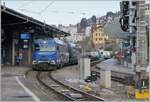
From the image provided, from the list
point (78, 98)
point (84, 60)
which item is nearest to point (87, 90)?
point (78, 98)

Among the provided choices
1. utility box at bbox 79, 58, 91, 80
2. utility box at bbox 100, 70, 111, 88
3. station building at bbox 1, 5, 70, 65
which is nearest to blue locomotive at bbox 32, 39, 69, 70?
station building at bbox 1, 5, 70, 65

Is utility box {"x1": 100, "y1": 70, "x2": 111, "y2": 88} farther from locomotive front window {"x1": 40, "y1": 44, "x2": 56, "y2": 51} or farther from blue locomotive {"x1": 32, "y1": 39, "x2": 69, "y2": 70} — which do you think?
locomotive front window {"x1": 40, "y1": 44, "x2": 56, "y2": 51}

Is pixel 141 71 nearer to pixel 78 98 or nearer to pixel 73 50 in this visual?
pixel 78 98

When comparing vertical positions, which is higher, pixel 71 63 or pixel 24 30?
Result: pixel 24 30

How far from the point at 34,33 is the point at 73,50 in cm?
681

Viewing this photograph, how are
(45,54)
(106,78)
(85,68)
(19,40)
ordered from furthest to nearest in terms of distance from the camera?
(19,40) → (45,54) → (85,68) → (106,78)

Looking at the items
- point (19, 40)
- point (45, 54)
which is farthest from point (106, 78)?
point (19, 40)

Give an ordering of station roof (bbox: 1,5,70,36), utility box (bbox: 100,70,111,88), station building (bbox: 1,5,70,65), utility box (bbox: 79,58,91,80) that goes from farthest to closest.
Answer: station building (bbox: 1,5,70,65) → station roof (bbox: 1,5,70,36) → utility box (bbox: 79,58,91,80) → utility box (bbox: 100,70,111,88)

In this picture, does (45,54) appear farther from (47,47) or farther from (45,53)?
(47,47)

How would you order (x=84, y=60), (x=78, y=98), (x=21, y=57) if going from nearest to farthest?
(x=78, y=98), (x=84, y=60), (x=21, y=57)

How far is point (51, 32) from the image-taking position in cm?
6306

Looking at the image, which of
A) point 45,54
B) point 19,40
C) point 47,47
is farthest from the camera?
point 19,40

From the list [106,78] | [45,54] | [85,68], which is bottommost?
[106,78]

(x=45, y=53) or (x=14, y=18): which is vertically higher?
(x=14, y=18)
